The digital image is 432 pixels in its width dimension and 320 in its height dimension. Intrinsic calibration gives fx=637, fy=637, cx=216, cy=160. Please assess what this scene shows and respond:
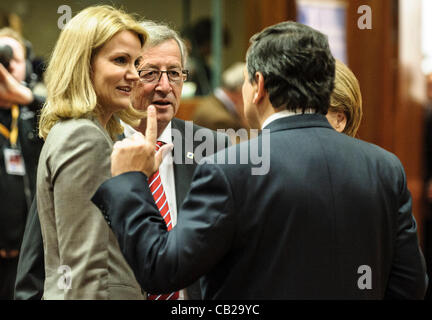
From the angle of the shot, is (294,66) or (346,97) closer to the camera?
(294,66)

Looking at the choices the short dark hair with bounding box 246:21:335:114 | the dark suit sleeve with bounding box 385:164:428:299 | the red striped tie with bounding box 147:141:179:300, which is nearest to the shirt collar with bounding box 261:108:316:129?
the short dark hair with bounding box 246:21:335:114

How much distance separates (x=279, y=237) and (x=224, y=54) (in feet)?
16.2

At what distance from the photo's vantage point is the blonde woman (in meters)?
1.81

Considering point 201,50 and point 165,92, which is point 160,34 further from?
point 201,50

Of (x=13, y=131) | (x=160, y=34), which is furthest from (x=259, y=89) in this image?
(x=13, y=131)

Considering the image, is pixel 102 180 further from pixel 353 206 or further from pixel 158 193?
pixel 353 206

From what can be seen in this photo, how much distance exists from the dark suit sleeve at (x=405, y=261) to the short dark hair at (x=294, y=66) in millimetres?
337

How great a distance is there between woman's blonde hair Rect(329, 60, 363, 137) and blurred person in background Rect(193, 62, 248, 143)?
2.68 metres

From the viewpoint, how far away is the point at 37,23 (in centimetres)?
584

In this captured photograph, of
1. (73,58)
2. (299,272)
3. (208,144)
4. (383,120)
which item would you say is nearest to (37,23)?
(383,120)

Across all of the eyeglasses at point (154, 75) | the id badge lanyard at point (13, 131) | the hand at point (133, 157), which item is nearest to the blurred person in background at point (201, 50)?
the id badge lanyard at point (13, 131)

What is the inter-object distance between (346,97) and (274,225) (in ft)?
2.60

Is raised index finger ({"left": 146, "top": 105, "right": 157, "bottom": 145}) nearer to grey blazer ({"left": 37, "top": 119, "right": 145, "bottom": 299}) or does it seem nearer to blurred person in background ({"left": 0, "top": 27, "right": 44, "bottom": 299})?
grey blazer ({"left": 37, "top": 119, "right": 145, "bottom": 299})

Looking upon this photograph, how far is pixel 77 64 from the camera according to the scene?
1.97 m
